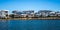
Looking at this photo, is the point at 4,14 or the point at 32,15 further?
the point at 32,15

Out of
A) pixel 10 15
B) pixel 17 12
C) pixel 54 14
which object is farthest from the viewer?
pixel 17 12

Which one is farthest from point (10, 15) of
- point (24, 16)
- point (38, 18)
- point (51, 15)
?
point (51, 15)

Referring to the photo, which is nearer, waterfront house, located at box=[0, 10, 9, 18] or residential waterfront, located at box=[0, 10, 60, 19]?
waterfront house, located at box=[0, 10, 9, 18]

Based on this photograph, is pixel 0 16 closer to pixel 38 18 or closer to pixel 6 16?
pixel 6 16

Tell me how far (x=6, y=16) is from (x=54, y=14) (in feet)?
29.3

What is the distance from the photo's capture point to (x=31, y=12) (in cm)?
2977

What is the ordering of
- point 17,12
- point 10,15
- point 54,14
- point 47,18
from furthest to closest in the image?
point 17,12, point 54,14, point 47,18, point 10,15

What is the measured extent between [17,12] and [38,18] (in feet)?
16.6

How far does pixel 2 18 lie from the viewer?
79.9 ft

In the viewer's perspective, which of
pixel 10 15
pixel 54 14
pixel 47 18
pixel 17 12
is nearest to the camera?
pixel 10 15

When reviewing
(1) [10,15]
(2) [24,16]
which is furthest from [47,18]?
(1) [10,15]

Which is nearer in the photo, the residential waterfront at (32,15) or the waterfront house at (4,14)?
the waterfront house at (4,14)

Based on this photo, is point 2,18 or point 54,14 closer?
point 2,18

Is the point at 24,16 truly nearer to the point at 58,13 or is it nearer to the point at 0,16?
the point at 0,16
